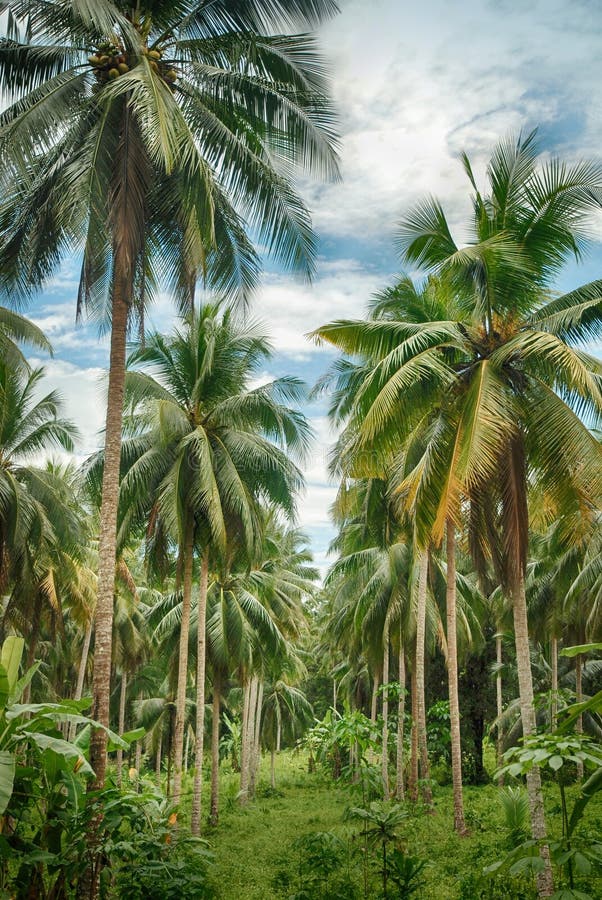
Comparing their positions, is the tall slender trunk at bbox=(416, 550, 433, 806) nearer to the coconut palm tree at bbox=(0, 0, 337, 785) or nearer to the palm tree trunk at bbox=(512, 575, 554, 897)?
the palm tree trunk at bbox=(512, 575, 554, 897)

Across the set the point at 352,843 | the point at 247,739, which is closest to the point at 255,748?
the point at 247,739

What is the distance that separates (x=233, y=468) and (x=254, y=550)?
86.2 inches

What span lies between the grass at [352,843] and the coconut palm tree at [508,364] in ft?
9.09

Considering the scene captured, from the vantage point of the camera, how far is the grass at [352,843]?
11.2m

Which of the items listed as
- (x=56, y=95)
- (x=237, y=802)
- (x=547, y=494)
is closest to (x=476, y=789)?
(x=237, y=802)

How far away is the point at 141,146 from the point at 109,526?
5140 millimetres

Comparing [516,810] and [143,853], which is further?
[516,810]

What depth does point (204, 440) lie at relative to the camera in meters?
15.8

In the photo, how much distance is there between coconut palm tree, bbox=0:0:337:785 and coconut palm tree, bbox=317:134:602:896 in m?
2.23

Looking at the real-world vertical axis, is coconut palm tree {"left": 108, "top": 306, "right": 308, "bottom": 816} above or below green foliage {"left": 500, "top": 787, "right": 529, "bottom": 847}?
above

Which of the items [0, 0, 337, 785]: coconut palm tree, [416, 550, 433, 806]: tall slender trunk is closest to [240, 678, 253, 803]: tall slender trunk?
[416, 550, 433, 806]: tall slender trunk

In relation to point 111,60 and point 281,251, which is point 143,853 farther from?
point 111,60

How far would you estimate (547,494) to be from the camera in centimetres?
1082

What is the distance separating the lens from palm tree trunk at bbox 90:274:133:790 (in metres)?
8.87
